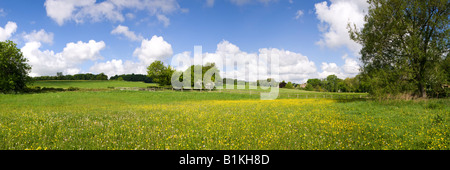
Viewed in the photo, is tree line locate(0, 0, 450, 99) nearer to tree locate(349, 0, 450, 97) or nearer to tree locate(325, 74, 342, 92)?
tree locate(349, 0, 450, 97)

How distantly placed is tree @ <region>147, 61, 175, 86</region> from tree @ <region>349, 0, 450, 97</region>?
64.4m

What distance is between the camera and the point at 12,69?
4828 centimetres

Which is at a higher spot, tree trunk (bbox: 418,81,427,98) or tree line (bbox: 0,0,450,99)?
tree line (bbox: 0,0,450,99)

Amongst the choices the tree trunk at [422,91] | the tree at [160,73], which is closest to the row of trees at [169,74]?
the tree at [160,73]

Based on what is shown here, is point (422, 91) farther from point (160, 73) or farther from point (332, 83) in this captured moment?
point (332, 83)

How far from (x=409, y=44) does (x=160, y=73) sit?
232 feet

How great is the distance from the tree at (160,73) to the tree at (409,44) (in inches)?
2534

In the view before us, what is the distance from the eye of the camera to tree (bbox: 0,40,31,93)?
44.9m

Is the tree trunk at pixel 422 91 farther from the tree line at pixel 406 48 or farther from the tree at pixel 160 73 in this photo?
the tree at pixel 160 73

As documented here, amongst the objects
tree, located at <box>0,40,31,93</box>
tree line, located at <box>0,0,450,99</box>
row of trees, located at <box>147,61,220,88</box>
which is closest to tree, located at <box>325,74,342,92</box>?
A: row of trees, located at <box>147,61,220,88</box>

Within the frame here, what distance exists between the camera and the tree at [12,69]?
44884 mm

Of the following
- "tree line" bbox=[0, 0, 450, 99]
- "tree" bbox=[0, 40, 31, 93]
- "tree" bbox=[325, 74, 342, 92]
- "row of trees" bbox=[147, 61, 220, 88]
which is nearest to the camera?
"tree line" bbox=[0, 0, 450, 99]
